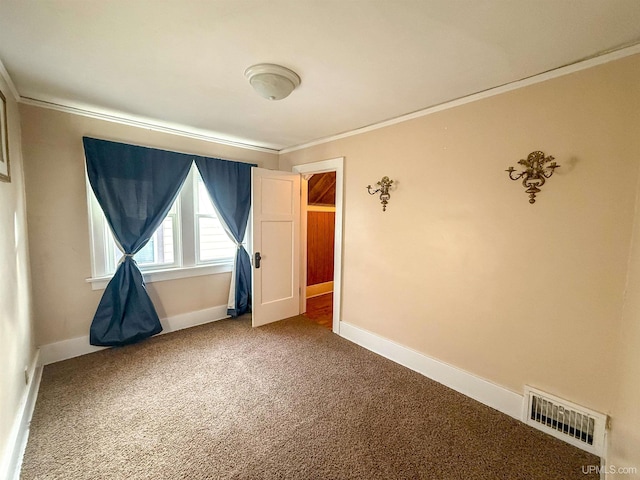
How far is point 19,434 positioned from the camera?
1.61 metres

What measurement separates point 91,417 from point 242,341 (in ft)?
4.51

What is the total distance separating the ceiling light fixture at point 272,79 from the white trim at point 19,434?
97.3 inches

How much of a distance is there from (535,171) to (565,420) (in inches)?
64.3

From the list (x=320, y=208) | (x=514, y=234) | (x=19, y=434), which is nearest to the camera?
(x=19, y=434)

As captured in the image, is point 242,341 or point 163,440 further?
point 242,341

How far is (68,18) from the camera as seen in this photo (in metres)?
1.31

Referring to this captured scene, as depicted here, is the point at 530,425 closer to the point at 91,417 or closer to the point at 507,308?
the point at 507,308

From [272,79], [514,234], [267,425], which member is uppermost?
[272,79]

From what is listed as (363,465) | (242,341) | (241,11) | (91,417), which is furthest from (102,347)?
(241,11)

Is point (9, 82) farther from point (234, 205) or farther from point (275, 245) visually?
point (275, 245)

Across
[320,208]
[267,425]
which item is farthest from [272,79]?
[320,208]

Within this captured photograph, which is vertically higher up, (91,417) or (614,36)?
(614,36)

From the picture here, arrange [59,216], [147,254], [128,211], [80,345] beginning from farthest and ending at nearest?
1. [147,254]
2. [128,211]
3. [80,345]
4. [59,216]

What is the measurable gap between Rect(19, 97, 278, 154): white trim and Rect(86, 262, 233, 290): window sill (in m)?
1.58
